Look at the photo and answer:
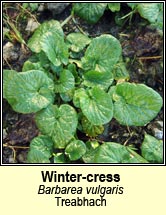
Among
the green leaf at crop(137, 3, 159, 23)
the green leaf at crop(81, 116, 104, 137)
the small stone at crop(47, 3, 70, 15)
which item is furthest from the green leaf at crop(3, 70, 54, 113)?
the green leaf at crop(137, 3, 159, 23)

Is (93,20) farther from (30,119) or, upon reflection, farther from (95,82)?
(30,119)

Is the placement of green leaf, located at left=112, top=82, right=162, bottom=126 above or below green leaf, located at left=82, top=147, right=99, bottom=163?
above

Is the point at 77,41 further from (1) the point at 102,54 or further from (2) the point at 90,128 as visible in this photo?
(2) the point at 90,128

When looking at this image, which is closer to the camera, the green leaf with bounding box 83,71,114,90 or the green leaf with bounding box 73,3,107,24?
the green leaf with bounding box 83,71,114,90

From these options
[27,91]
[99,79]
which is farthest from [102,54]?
[27,91]

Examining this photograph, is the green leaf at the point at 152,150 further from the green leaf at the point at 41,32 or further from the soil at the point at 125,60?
the green leaf at the point at 41,32

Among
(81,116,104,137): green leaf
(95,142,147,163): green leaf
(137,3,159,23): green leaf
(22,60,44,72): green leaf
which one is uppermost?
(137,3,159,23): green leaf

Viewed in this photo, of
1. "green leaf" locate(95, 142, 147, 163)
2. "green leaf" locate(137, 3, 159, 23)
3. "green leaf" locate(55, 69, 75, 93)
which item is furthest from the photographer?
"green leaf" locate(137, 3, 159, 23)

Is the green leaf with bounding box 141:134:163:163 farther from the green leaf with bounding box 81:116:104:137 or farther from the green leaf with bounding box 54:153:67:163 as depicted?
the green leaf with bounding box 54:153:67:163
